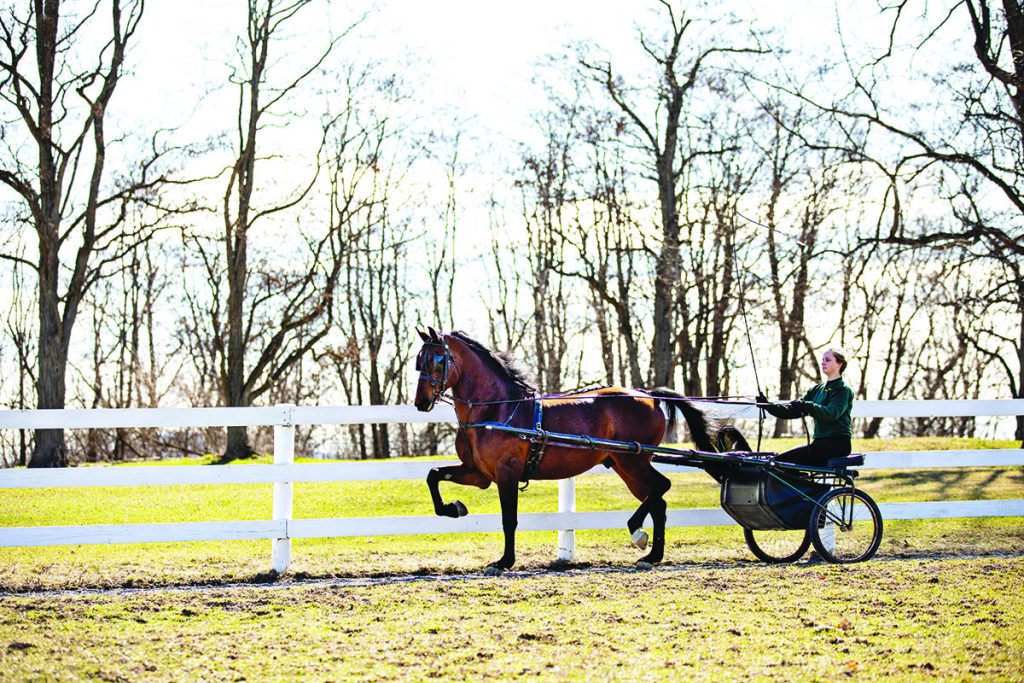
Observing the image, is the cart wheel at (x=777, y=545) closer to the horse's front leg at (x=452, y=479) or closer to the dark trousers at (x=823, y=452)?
the dark trousers at (x=823, y=452)

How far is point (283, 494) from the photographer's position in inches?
364

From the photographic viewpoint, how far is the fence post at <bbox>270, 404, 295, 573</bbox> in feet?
29.6

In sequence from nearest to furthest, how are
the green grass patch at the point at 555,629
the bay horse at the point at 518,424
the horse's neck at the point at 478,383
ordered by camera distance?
1. the green grass patch at the point at 555,629
2. the bay horse at the point at 518,424
3. the horse's neck at the point at 478,383

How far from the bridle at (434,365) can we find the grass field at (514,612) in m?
1.53

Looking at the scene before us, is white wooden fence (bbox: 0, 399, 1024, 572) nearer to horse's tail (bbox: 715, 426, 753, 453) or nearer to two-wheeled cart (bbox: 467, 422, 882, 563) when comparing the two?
horse's tail (bbox: 715, 426, 753, 453)

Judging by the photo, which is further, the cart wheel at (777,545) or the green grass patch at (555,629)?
the cart wheel at (777,545)

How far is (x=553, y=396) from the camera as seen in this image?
9234mm

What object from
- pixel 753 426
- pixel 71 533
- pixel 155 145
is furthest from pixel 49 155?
pixel 753 426

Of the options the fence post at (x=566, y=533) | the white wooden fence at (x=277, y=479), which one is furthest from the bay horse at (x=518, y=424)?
the fence post at (x=566, y=533)

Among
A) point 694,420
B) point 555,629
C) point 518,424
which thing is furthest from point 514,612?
point 694,420

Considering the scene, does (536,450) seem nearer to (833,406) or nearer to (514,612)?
(514,612)

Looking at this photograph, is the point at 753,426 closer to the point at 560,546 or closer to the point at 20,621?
the point at 560,546

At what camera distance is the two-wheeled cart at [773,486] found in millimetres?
8836

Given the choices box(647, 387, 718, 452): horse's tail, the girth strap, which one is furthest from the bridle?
box(647, 387, 718, 452): horse's tail
